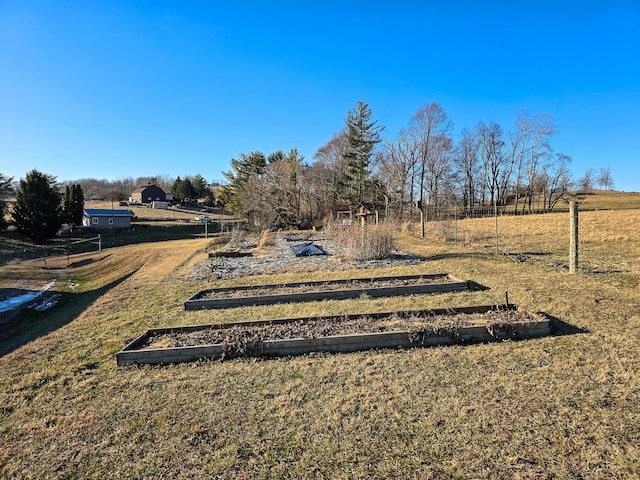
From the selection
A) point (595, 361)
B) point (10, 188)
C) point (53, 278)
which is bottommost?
point (53, 278)

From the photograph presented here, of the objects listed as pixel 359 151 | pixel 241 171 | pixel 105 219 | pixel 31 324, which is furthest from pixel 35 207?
pixel 359 151

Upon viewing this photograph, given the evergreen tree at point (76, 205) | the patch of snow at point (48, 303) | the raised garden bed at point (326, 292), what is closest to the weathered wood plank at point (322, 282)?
the raised garden bed at point (326, 292)

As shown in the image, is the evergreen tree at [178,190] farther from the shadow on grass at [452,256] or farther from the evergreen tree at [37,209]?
the shadow on grass at [452,256]

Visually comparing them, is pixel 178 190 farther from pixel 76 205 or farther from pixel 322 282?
pixel 322 282

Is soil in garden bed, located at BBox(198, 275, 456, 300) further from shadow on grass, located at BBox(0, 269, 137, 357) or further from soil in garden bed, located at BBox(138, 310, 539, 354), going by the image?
shadow on grass, located at BBox(0, 269, 137, 357)

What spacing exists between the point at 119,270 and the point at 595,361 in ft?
63.0

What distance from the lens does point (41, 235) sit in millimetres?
28375

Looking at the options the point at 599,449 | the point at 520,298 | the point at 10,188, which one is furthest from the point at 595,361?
the point at 10,188

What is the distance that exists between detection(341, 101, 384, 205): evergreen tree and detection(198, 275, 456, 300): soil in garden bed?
72.9 feet

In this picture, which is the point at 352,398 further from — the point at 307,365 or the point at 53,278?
the point at 53,278

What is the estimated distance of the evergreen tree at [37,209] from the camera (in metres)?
27.7

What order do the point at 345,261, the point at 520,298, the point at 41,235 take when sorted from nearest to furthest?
the point at 520,298
the point at 345,261
the point at 41,235

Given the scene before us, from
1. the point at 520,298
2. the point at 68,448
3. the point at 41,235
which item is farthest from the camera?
the point at 41,235

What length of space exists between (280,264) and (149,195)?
57.1 m
